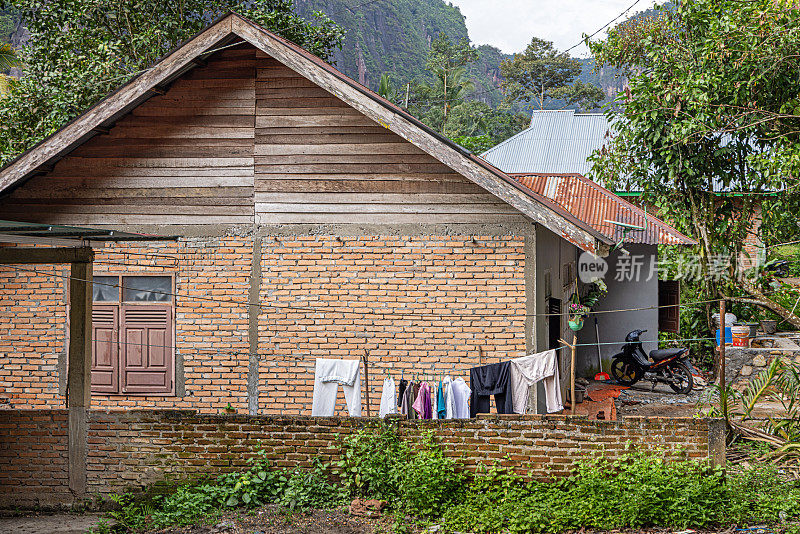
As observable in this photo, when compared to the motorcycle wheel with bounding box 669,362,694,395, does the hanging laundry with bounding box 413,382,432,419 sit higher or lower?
higher

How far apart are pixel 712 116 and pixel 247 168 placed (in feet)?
30.3

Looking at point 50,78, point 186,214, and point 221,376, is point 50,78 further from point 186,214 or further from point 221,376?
point 221,376

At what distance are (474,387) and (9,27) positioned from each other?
135 feet

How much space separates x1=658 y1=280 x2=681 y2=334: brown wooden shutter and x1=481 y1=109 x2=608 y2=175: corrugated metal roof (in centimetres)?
1112

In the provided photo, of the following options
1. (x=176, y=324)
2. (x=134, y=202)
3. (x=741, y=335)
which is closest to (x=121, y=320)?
(x=176, y=324)

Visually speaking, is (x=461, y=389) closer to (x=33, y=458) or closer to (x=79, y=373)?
(x=79, y=373)

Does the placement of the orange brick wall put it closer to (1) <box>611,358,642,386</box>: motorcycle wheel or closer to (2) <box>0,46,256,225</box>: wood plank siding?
(2) <box>0,46,256,225</box>: wood plank siding

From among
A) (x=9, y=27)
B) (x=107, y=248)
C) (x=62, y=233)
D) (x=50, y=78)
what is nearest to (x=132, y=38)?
(x=50, y=78)

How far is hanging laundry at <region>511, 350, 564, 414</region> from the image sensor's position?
8250mm

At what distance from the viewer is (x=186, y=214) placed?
373 inches

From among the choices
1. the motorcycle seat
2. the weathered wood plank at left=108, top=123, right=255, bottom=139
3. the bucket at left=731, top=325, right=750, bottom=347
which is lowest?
the motorcycle seat

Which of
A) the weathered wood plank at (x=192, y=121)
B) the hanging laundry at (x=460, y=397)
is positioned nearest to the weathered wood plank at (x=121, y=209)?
the weathered wood plank at (x=192, y=121)

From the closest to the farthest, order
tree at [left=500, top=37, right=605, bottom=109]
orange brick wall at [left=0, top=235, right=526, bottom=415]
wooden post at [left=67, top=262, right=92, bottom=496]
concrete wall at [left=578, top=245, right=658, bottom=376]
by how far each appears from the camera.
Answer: wooden post at [left=67, top=262, right=92, bottom=496] < orange brick wall at [left=0, top=235, right=526, bottom=415] < concrete wall at [left=578, top=245, right=658, bottom=376] < tree at [left=500, top=37, right=605, bottom=109]

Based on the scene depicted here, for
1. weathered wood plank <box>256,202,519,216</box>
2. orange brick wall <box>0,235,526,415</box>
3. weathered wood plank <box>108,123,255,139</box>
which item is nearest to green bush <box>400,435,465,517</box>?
orange brick wall <box>0,235,526,415</box>
